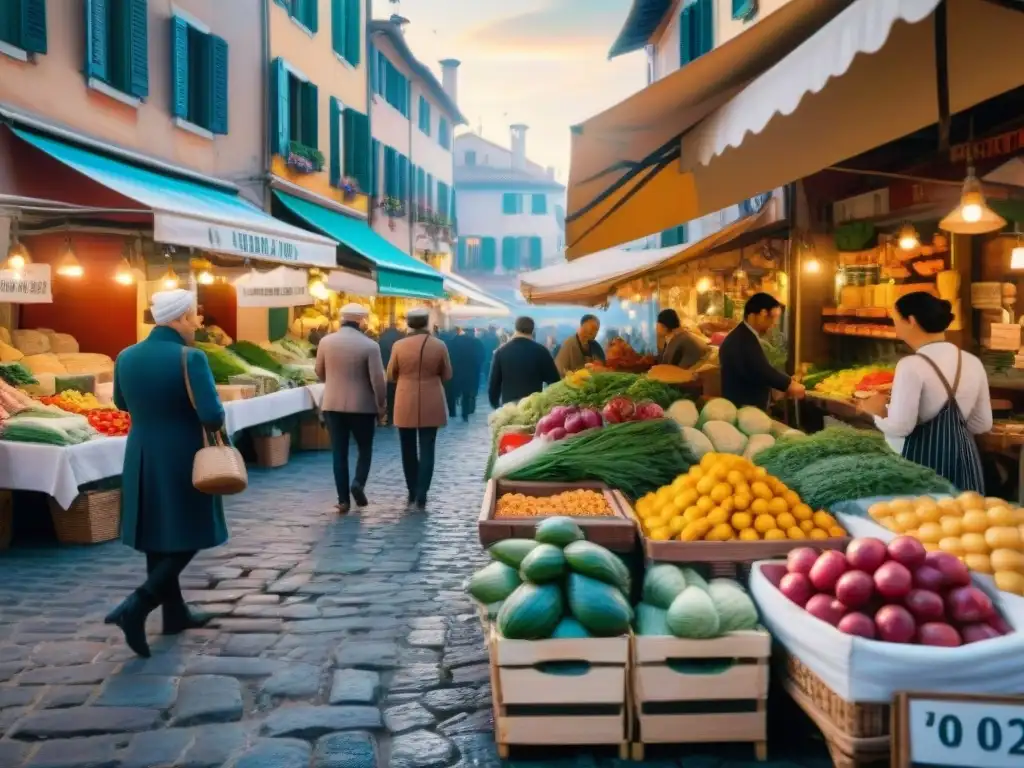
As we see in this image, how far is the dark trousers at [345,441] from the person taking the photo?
9.52 metres

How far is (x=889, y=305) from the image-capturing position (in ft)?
33.1

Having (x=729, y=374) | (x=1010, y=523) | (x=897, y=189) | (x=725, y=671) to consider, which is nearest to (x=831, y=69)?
(x=1010, y=523)

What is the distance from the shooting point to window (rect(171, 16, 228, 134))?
44.4ft

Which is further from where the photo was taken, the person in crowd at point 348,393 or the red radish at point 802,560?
the person in crowd at point 348,393

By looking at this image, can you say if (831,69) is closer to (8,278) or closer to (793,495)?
(793,495)

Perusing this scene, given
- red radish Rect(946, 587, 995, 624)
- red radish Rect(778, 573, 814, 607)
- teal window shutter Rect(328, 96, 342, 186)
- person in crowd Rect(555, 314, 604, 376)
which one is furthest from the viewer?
teal window shutter Rect(328, 96, 342, 186)

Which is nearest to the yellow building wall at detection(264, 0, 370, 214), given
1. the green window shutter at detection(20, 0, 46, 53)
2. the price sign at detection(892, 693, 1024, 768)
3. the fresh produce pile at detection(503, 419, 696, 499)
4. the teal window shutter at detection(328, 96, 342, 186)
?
the teal window shutter at detection(328, 96, 342, 186)

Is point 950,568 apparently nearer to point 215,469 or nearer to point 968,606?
point 968,606

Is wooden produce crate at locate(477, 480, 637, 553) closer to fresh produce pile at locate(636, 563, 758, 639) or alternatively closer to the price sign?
fresh produce pile at locate(636, 563, 758, 639)

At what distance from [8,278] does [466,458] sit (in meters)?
6.67

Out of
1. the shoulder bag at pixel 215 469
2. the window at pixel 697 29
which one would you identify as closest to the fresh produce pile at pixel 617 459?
the shoulder bag at pixel 215 469

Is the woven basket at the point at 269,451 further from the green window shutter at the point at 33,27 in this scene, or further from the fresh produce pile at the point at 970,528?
the fresh produce pile at the point at 970,528

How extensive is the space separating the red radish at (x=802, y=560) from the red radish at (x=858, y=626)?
41cm

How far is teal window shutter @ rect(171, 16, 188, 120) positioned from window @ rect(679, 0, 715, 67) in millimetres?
7707
